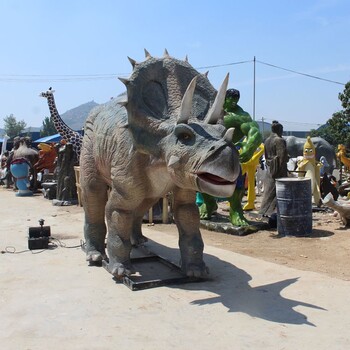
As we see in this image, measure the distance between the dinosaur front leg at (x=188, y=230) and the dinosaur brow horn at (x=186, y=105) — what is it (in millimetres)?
1089

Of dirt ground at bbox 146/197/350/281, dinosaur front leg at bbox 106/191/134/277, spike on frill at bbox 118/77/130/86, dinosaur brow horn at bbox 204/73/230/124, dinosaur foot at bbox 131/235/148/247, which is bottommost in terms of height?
dirt ground at bbox 146/197/350/281

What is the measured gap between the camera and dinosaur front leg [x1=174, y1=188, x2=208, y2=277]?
4.46 m

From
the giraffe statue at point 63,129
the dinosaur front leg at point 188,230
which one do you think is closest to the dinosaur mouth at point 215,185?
the dinosaur front leg at point 188,230

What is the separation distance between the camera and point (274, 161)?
777cm

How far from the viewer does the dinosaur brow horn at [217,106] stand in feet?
11.7

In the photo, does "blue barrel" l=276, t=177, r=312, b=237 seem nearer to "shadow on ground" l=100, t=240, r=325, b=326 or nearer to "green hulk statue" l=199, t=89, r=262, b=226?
"green hulk statue" l=199, t=89, r=262, b=226

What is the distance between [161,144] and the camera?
147 inches

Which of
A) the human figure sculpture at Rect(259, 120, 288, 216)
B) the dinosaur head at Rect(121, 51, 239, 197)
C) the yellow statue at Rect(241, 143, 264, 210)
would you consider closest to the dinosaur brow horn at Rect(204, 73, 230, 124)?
the dinosaur head at Rect(121, 51, 239, 197)

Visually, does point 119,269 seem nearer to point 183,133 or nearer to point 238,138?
point 183,133

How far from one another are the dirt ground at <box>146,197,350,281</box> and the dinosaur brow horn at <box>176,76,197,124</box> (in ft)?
8.00

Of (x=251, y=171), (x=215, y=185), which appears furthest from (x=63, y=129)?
(x=215, y=185)

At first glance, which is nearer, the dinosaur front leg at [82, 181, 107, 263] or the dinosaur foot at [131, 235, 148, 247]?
the dinosaur front leg at [82, 181, 107, 263]

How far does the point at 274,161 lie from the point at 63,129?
768 cm

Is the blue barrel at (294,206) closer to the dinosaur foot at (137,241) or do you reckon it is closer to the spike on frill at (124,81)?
the dinosaur foot at (137,241)
